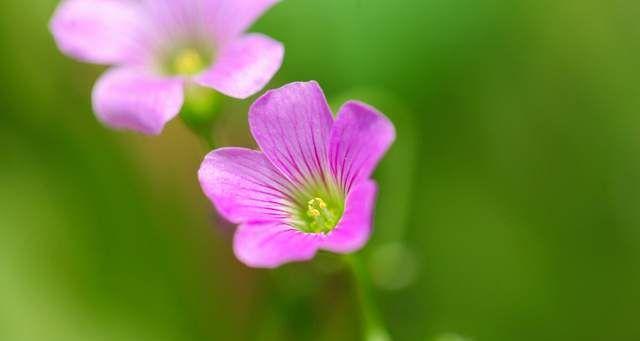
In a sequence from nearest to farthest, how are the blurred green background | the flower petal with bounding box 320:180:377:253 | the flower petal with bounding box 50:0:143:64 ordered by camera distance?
the flower petal with bounding box 320:180:377:253
the flower petal with bounding box 50:0:143:64
the blurred green background

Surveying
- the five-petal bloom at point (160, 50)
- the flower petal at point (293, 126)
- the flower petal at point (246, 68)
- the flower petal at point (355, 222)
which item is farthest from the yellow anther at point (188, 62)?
the flower petal at point (355, 222)

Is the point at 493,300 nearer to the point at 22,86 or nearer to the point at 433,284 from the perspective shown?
the point at 433,284

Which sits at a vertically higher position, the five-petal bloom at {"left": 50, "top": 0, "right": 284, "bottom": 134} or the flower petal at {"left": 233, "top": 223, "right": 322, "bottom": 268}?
the five-petal bloom at {"left": 50, "top": 0, "right": 284, "bottom": 134}

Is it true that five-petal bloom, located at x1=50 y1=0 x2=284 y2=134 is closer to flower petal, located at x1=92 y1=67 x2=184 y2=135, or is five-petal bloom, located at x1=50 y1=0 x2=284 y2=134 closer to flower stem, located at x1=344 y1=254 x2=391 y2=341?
flower petal, located at x1=92 y1=67 x2=184 y2=135

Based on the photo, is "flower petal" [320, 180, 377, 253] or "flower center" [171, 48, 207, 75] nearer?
"flower petal" [320, 180, 377, 253]

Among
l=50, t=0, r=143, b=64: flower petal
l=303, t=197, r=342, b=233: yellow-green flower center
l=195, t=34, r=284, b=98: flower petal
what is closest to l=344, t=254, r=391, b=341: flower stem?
l=303, t=197, r=342, b=233: yellow-green flower center

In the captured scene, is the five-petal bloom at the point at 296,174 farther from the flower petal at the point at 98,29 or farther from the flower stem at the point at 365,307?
the flower petal at the point at 98,29

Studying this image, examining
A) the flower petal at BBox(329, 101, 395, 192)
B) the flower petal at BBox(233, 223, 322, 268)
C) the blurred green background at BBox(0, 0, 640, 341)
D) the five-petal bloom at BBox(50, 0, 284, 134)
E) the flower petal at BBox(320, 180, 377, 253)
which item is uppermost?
the five-petal bloom at BBox(50, 0, 284, 134)

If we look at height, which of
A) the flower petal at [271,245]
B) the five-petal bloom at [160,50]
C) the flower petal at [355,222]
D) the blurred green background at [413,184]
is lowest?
the blurred green background at [413,184]
